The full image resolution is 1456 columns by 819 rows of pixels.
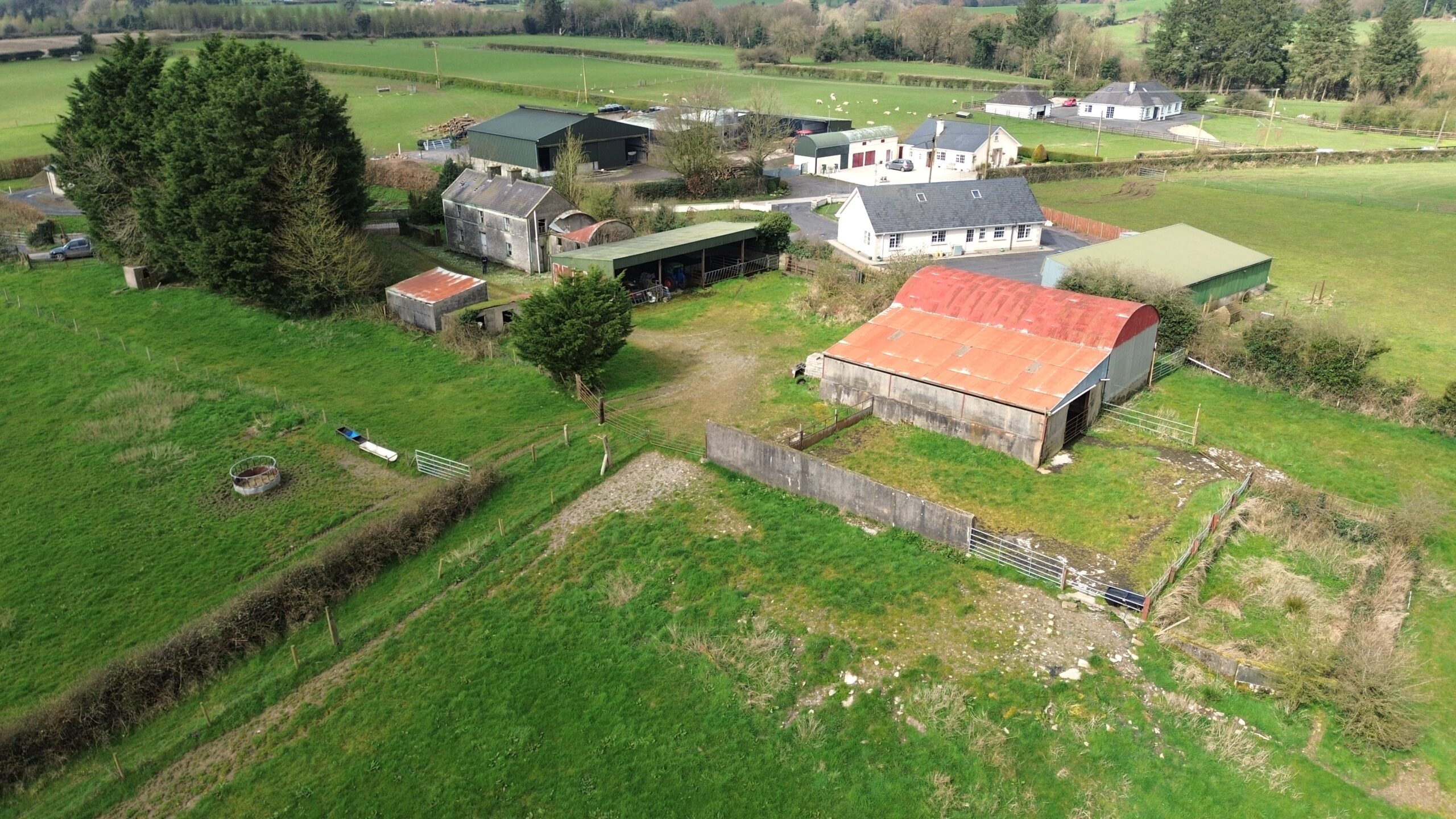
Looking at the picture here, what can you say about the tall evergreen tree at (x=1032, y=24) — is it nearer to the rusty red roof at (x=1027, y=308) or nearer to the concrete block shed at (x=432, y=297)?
the rusty red roof at (x=1027, y=308)

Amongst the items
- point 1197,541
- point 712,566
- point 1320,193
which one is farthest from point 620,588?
point 1320,193

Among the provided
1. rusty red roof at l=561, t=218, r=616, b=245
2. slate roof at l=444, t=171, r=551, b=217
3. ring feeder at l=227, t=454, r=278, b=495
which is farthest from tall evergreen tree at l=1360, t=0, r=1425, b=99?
ring feeder at l=227, t=454, r=278, b=495

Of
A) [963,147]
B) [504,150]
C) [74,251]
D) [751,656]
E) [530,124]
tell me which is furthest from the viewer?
[963,147]

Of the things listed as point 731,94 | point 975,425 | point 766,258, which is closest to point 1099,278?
point 975,425

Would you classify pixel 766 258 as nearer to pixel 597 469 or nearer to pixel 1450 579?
pixel 597 469

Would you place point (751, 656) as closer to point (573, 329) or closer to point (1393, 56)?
point (573, 329)

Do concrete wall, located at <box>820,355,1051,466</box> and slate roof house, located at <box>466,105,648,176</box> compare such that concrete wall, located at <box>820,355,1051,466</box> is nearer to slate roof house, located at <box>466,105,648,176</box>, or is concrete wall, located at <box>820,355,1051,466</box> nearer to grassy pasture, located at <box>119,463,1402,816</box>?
grassy pasture, located at <box>119,463,1402,816</box>
